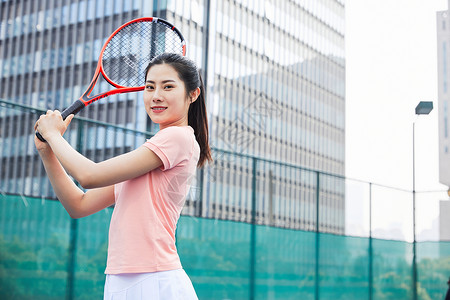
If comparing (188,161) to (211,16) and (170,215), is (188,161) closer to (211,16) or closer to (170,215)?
(170,215)

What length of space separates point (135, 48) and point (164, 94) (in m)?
1.12

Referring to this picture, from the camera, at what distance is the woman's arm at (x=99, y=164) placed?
1.89 m

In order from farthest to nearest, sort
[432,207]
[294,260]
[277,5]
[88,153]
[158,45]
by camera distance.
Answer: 1. [277,5]
2. [432,207]
3. [294,260]
4. [88,153]
5. [158,45]

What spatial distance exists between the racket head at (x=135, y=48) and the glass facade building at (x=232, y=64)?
→ 105 feet

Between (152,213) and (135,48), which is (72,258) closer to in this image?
(135,48)

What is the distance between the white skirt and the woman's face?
49cm

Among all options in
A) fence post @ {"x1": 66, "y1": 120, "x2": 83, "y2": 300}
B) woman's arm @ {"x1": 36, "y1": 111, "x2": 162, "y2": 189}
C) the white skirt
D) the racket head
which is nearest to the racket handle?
woman's arm @ {"x1": 36, "y1": 111, "x2": 162, "y2": 189}

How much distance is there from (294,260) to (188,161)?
307 inches

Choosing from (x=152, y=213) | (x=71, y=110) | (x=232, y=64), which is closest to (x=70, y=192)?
(x=71, y=110)

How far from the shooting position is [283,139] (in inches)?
2776

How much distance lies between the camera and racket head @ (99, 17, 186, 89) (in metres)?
2.89

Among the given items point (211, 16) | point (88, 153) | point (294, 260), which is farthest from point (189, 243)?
point (211, 16)

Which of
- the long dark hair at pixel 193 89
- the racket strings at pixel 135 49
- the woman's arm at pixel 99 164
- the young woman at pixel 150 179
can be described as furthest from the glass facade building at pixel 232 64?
the woman's arm at pixel 99 164

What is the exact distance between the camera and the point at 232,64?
206 feet
